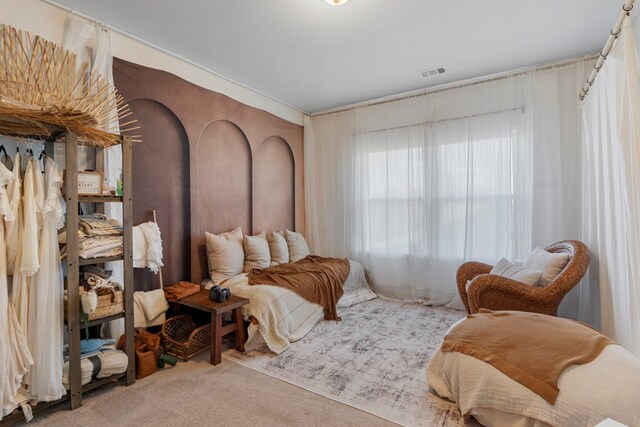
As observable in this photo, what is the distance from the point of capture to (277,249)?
158 inches

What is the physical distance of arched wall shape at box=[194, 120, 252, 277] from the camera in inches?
134

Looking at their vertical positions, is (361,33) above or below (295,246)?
above

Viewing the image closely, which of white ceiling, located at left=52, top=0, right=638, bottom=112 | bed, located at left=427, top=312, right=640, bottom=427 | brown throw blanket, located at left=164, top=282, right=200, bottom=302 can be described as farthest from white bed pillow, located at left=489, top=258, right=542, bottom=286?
brown throw blanket, located at left=164, top=282, right=200, bottom=302

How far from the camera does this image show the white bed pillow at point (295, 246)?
4254 millimetres

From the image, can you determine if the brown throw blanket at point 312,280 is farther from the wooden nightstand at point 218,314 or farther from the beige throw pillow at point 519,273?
the beige throw pillow at point 519,273

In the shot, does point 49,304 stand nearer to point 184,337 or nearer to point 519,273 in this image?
point 184,337

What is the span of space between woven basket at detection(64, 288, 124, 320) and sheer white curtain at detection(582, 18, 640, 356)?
3.22 meters

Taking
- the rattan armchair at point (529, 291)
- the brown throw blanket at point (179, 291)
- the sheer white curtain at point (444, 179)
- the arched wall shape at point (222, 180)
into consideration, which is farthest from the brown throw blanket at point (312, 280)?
the rattan armchair at point (529, 291)

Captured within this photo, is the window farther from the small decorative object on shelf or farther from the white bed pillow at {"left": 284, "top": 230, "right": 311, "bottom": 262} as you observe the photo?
the small decorative object on shelf

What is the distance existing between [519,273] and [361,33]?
8.09 ft

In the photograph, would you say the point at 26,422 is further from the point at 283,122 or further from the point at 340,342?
the point at 283,122

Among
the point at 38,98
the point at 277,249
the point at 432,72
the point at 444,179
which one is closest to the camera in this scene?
the point at 38,98

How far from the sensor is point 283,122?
4.57 metres

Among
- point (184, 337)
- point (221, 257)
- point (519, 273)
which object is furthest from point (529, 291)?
point (184, 337)
